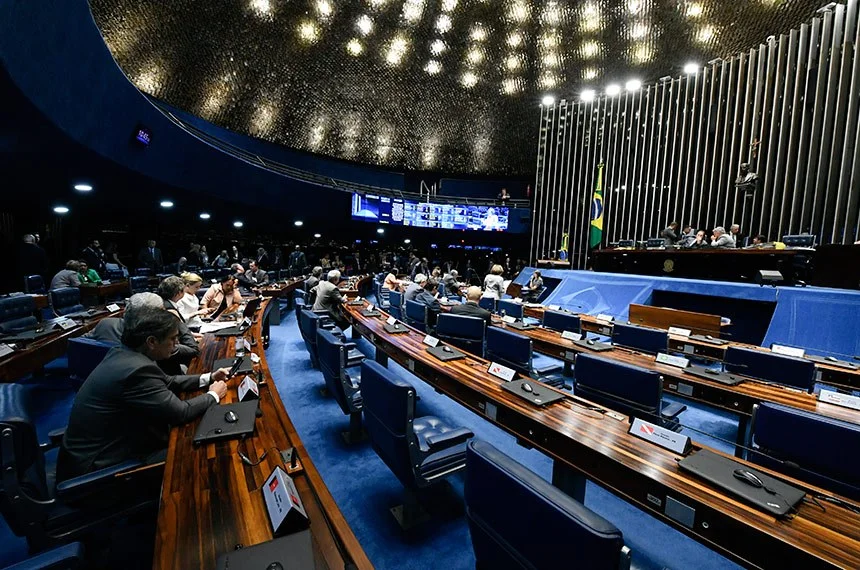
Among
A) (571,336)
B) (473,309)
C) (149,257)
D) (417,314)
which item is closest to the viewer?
(571,336)

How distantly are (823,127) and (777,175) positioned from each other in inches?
50.1

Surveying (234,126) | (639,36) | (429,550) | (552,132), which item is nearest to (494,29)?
(639,36)

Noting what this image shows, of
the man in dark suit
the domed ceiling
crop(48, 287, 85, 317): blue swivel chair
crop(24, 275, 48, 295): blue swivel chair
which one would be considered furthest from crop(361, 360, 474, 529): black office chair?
the man in dark suit

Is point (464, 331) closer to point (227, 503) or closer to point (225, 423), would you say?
point (225, 423)

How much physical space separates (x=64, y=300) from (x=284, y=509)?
5.87m

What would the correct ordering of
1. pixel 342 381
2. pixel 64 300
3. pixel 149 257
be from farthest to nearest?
1. pixel 149 257
2. pixel 64 300
3. pixel 342 381

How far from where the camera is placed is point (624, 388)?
228 centimetres

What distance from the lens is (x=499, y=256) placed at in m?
19.4

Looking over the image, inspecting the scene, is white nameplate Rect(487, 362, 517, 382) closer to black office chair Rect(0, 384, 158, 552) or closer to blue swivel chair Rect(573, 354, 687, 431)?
blue swivel chair Rect(573, 354, 687, 431)

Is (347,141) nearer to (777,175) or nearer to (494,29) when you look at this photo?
(494,29)

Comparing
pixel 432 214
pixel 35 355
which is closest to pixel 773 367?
pixel 35 355

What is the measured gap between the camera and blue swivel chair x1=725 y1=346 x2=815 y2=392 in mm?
2584

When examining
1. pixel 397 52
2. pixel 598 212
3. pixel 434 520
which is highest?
pixel 397 52

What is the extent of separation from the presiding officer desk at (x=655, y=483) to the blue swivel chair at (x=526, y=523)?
614 mm
